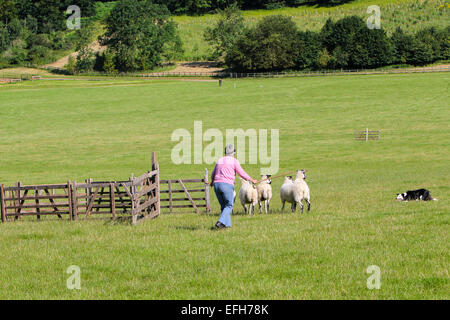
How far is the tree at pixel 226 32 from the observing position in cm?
14650

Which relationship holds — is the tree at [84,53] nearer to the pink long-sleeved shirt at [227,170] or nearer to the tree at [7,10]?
the tree at [7,10]

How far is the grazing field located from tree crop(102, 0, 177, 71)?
64.2m

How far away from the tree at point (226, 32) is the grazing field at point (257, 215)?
67.8 meters

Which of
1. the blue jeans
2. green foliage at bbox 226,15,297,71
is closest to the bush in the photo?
green foliage at bbox 226,15,297,71

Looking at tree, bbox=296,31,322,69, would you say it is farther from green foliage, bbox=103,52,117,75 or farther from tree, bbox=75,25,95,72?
tree, bbox=75,25,95,72

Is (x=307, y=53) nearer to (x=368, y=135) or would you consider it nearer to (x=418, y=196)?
(x=368, y=135)

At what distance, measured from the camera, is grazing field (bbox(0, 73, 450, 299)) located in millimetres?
9672

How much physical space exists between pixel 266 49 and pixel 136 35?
136 ft

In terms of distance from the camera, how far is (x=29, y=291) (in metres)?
9.68

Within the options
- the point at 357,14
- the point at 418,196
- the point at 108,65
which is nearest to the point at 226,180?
the point at 418,196

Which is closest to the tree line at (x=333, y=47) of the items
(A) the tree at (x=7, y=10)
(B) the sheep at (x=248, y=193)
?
(A) the tree at (x=7, y=10)
